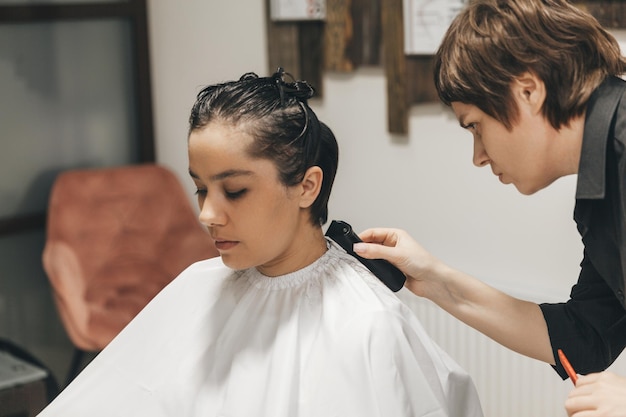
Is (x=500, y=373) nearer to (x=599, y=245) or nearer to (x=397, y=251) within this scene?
(x=397, y=251)

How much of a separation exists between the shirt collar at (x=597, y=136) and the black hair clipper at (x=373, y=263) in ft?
1.47

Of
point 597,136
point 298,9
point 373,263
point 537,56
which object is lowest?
point 373,263

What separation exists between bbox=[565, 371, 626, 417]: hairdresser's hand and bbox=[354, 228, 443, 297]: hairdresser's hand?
1.64 feet

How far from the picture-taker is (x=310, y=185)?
66.0 inches

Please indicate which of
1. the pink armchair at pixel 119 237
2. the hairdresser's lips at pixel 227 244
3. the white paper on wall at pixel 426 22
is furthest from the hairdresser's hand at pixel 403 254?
the pink armchair at pixel 119 237

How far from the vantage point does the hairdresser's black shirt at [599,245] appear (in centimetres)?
139

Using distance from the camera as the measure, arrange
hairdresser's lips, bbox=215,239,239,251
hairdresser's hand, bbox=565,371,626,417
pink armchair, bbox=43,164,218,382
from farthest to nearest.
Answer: pink armchair, bbox=43,164,218,382 → hairdresser's lips, bbox=215,239,239,251 → hairdresser's hand, bbox=565,371,626,417

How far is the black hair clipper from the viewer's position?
173 cm

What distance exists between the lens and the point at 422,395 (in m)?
1.55

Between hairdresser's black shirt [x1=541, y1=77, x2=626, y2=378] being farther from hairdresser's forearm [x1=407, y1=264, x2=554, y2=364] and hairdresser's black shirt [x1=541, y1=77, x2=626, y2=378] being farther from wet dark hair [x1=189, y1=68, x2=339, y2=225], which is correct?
wet dark hair [x1=189, y1=68, x2=339, y2=225]

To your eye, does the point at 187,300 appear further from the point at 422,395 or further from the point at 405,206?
the point at 405,206

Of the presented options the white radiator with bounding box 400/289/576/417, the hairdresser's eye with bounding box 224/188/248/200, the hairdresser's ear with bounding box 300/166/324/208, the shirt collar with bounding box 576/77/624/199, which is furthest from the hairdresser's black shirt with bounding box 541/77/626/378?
the white radiator with bounding box 400/289/576/417

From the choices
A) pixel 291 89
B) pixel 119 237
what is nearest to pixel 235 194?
pixel 291 89

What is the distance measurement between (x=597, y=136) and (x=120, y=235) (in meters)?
2.71
